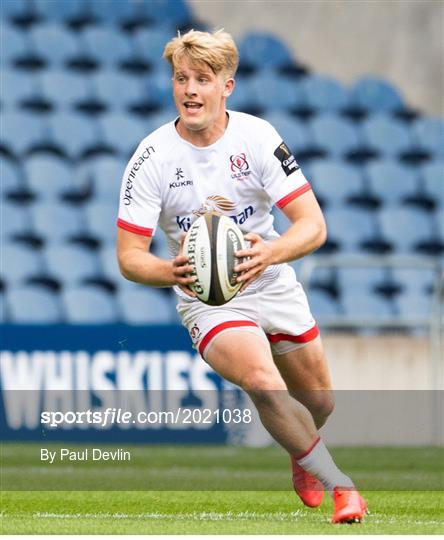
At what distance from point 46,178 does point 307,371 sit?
8.15m

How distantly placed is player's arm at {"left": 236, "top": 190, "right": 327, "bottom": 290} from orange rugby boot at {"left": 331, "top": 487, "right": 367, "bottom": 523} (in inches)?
39.8

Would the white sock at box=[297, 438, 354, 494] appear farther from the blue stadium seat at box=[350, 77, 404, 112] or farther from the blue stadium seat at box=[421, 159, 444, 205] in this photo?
the blue stadium seat at box=[350, 77, 404, 112]

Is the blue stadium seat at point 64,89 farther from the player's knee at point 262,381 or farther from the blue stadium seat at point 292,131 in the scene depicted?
the player's knee at point 262,381

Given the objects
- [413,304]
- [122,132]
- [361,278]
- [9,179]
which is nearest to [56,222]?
[9,179]

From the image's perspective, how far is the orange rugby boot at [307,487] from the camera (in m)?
6.63

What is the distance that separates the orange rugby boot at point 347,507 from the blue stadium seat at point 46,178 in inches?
347

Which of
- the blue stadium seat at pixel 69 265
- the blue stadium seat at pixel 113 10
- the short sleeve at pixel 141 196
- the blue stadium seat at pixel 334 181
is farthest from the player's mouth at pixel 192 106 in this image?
the blue stadium seat at pixel 113 10

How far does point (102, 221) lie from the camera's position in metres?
14.1

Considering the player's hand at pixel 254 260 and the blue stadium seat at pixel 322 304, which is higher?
the player's hand at pixel 254 260

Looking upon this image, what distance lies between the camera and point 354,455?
10.8 metres

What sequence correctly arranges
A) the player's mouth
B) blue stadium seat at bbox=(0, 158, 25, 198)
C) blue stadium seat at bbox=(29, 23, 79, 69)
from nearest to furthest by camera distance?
the player's mouth → blue stadium seat at bbox=(0, 158, 25, 198) → blue stadium seat at bbox=(29, 23, 79, 69)

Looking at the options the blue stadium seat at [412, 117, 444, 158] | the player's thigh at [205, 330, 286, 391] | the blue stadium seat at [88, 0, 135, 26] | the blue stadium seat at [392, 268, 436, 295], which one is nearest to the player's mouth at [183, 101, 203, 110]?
the player's thigh at [205, 330, 286, 391]

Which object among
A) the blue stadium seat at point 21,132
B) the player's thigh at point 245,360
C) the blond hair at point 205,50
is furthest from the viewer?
the blue stadium seat at point 21,132

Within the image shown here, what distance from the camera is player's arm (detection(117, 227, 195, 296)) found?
5906mm
